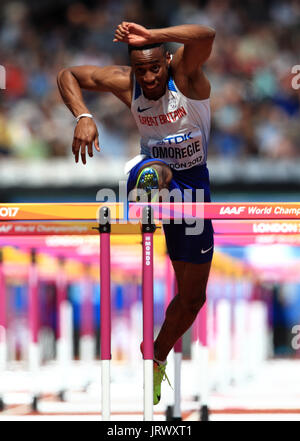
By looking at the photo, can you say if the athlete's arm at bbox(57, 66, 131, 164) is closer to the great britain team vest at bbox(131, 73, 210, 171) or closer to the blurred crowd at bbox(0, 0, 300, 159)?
the great britain team vest at bbox(131, 73, 210, 171)

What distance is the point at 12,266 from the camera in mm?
9297

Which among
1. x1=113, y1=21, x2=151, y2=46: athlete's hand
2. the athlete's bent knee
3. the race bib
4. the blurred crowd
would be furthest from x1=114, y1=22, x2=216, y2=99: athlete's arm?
the blurred crowd

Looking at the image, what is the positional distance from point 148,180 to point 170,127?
0.43 meters

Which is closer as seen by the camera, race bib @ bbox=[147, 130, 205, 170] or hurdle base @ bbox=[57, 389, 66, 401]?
race bib @ bbox=[147, 130, 205, 170]

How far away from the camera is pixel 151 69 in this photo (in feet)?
15.0

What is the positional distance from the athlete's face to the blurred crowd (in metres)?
8.99

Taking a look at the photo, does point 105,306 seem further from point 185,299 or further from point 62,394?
point 62,394

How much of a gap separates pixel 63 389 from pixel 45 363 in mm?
5005

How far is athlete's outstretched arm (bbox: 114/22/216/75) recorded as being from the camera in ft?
13.4

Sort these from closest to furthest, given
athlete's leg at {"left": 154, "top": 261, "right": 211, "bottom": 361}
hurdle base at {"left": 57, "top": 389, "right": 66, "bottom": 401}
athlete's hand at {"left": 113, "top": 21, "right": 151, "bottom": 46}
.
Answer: athlete's hand at {"left": 113, "top": 21, "right": 151, "bottom": 46} → athlete's leg at {"left": 154, "top": 261, "right": 211, "bottom": 361} → hurdle base at {"left": 57, "top": 389, "right": 66, "bottom": 401}

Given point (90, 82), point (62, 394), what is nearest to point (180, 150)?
point (90, 82)

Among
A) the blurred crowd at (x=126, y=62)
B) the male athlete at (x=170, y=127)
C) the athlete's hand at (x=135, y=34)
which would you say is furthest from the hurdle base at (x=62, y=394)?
the blurred crowd at (x=126, y=62)

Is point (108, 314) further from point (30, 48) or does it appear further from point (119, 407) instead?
point (30, 48)

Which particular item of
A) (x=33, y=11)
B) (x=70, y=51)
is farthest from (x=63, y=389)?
(x=33, y=11)
